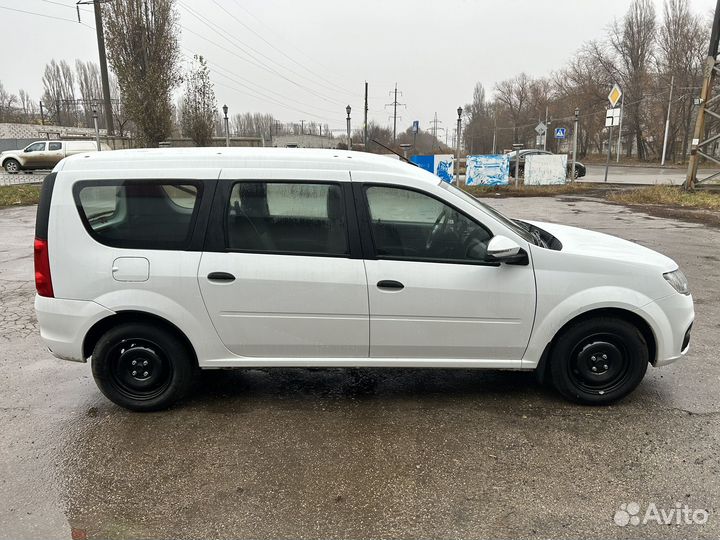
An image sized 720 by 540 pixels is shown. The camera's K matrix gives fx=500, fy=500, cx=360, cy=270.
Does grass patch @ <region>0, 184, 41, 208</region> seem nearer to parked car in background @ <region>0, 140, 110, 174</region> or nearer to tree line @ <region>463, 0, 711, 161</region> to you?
parked car in background @ <region>0, 140, 110, 174</region>

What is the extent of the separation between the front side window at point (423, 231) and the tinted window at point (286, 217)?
261mm

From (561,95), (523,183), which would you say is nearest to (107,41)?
(523,183)

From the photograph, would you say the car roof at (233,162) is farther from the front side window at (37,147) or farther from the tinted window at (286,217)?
the front side window at (37,147)

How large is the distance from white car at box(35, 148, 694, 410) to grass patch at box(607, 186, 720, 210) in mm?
14772

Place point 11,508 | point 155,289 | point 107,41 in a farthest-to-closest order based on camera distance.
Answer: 1. point 107,41
2. point 155,289
3. point 11,508

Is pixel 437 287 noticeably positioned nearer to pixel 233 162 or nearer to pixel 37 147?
pixel 233 162

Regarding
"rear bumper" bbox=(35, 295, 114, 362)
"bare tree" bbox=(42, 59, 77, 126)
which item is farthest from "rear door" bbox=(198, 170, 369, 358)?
"bare tree" bbox=(42, 59, 77, 126)

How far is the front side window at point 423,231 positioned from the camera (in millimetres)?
3496

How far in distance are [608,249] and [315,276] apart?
7.15 ft

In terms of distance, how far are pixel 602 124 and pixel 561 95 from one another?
876cm

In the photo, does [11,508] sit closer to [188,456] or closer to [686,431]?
[188,456]

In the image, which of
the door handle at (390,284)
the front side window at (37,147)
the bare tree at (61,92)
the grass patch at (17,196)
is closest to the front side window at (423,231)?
the door handle at (390,284)

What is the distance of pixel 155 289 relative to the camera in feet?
11.4

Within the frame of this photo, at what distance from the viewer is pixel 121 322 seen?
359 cm
